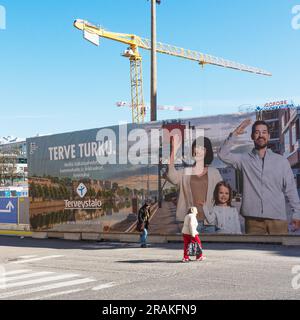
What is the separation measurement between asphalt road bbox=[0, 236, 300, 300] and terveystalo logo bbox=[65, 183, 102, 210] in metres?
3.53

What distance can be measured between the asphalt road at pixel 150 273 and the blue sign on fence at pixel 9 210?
7.47 m

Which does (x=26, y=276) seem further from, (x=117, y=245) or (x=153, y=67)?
(x=153, y=67)

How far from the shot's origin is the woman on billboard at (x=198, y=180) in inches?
691

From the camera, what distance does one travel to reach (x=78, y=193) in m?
21.3

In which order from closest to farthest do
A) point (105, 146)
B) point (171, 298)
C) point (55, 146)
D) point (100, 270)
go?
point (171, 298) < point (100, 270) < point (105, 146) < point (55, 146)

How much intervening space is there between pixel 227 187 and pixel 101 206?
224 inches

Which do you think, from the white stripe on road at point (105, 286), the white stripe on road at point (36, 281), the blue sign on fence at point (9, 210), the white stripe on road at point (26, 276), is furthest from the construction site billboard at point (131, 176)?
the white stripe on road at point (105, 286)

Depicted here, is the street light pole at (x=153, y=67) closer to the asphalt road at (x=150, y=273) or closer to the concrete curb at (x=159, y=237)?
the concrete curb at (x=159, y=237)

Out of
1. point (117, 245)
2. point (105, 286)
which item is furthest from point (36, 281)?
point (117, 245)

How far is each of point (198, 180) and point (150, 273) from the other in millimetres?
7223

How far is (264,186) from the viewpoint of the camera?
16500mm

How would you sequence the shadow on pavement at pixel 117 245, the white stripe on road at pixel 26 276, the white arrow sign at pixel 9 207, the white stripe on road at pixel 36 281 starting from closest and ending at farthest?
the white stripe on road at pixel 36 281 → the white stripe on road at pixel 26 276 → the shadow on pavement at pixel 117 245 → the white arrow sign at pixel 9 207
